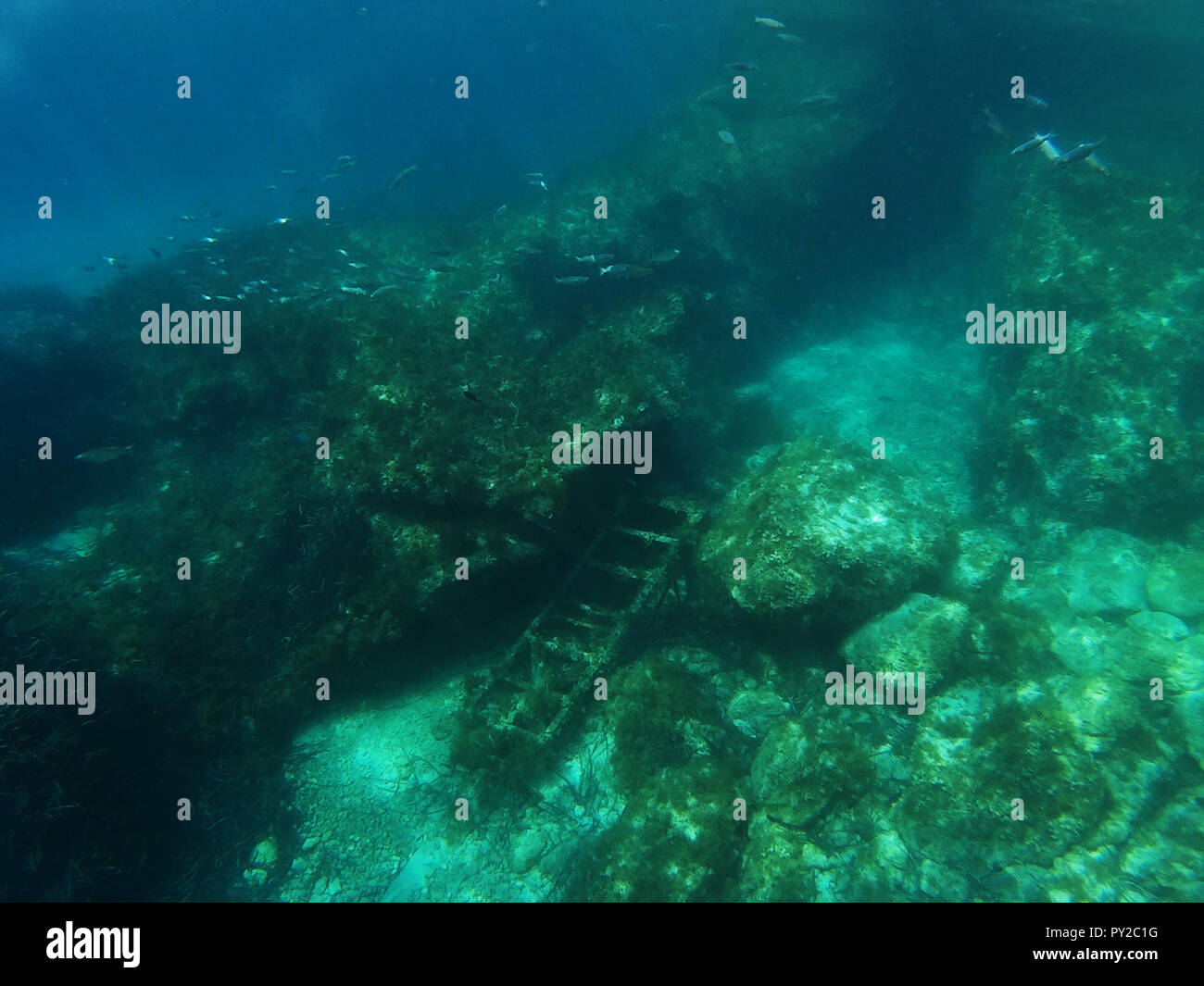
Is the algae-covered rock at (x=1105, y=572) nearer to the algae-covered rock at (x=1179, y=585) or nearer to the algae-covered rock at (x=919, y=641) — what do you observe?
the algae-covered rock at (x=1179, y=585)

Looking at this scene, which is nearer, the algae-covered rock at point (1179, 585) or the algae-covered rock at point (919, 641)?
the algae-covered rock at point (919, 641)

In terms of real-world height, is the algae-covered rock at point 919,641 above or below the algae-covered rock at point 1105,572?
below

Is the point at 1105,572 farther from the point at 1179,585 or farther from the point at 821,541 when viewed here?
the point at 821,541

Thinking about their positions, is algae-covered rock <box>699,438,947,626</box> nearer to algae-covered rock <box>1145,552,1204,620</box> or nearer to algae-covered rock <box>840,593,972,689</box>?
algae-covered rock <box>840,593,972,689</box>

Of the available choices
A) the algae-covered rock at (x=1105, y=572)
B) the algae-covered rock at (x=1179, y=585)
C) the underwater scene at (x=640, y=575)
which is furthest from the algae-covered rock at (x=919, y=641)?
the algae-covered rock at (x=1179, y=585)

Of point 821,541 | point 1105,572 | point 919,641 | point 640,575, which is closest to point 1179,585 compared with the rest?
point 1105,572

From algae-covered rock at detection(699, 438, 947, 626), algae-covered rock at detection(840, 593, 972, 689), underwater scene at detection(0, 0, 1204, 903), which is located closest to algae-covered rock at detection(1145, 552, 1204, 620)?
underwater scene at detection(0, 0, 1204, 903)
